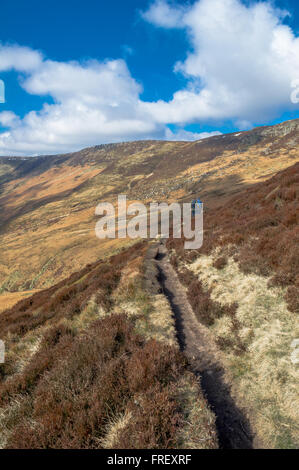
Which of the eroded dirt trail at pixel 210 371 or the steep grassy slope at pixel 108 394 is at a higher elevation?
the steep grassy slope at pixel 108 394

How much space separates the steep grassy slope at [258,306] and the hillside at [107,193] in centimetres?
2609

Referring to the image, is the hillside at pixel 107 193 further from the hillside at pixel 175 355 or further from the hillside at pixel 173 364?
the hillside at pixel 173 364

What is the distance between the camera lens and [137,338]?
24.7 feet

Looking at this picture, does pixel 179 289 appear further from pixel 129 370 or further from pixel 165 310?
pixel 129 370

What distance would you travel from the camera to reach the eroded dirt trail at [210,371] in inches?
196

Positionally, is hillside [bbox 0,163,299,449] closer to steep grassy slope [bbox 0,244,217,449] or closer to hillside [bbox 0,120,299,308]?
steep grassy slope [bbox 0,244,217,449]

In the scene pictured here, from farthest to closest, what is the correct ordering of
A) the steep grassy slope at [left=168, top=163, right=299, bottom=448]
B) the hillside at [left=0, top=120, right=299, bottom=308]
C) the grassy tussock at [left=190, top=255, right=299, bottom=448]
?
the hillside at [left=0, top=120, right=299, bottom=308] → the steep grassy slope at [left=168, top=163, right=299, bottom=448] → the grassy tussock at [left=190, top=255, right=299, bottom=448]

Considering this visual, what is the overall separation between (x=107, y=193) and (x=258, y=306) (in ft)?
448

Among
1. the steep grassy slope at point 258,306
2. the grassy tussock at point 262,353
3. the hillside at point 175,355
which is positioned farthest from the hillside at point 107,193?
the grassy tussock at point 262,353

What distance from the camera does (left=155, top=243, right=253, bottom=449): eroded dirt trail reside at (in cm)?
499

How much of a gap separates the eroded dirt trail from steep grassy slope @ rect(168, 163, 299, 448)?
0.27 meters

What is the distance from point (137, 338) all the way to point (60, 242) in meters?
55.1

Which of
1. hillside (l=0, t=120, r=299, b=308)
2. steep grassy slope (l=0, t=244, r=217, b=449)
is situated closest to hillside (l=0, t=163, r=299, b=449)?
steep grassy slope (l=0, t=244, r=217, b=449)
